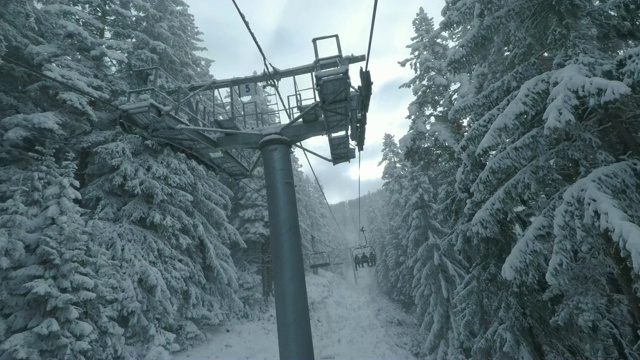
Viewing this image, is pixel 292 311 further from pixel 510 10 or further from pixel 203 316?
pixel 203 316

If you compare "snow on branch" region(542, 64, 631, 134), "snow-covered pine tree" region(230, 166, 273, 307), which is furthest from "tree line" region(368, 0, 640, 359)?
"snow-covered pine tree" region(230, 166, 273, 307)

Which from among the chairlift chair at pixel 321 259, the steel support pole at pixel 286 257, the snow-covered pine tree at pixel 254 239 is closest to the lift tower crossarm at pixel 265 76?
the steel support pole at pixel 286 257

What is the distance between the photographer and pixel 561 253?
5996 millimetres

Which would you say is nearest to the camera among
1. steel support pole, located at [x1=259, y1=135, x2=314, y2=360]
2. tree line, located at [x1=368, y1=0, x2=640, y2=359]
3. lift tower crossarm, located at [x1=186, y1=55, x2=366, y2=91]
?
tree line, located at [x1=368, y1=0, x2=640, y2=359]

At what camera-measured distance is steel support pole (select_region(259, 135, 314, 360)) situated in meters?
6.78

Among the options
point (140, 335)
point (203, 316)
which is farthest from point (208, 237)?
point (140, 335)

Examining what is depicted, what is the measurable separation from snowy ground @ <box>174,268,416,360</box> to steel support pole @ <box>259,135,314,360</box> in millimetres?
10625

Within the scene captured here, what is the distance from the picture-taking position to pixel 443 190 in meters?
15.6

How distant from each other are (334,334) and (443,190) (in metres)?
16.0

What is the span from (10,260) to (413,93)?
58.8 ft

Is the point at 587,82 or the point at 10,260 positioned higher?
the point at 587,82

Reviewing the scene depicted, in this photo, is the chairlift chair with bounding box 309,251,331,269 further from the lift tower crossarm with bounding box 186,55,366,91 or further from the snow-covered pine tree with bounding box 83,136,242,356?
the lift tower crossarm with bounding box 186,55,366,91

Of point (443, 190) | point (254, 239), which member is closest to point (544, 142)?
point (443, 190)

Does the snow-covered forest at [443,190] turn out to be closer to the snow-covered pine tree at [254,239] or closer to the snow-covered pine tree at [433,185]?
the snow-covered pine tree at [433,185]
